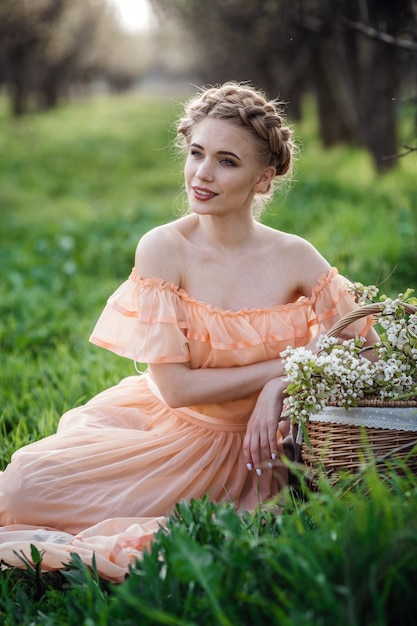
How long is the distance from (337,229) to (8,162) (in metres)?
9.86

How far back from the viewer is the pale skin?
2939mm

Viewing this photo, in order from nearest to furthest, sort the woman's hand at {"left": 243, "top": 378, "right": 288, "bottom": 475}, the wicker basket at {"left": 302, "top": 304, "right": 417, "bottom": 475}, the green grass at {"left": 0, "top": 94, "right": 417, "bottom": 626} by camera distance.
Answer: the green grass at {"left": 0, "top": 94, "right": 417, "bottom": 626} < the wicker basket at {"left": 302, "top": 304, "right": 417, "bottom": 475} < the woman's hand at {"left": 243, "top": 378, "right": 288, "bottom": 475}

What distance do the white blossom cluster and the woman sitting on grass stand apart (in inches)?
9.2

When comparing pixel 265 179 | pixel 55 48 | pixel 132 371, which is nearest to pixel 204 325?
pixel 265 179

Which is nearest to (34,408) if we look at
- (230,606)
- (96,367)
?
(96,367)

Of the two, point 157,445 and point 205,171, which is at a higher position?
point 205,171

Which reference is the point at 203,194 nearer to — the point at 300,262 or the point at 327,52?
the point at 300,262

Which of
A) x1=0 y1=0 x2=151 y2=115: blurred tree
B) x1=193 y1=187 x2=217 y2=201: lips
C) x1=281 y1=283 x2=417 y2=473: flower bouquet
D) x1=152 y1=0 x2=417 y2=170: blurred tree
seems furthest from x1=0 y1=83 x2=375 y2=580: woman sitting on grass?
x1=0 y1=0 x2=151 y2=115: blurred tree

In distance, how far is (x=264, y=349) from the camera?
3.03m

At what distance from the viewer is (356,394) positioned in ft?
8.39

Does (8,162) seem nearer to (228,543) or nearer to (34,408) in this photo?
(34,408)

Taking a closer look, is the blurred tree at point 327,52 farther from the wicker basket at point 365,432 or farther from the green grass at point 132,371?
the wicker basket at point 365,432

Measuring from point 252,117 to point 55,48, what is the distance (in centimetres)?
2268

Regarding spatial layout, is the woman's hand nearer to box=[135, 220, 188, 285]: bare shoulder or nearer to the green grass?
the green grass
